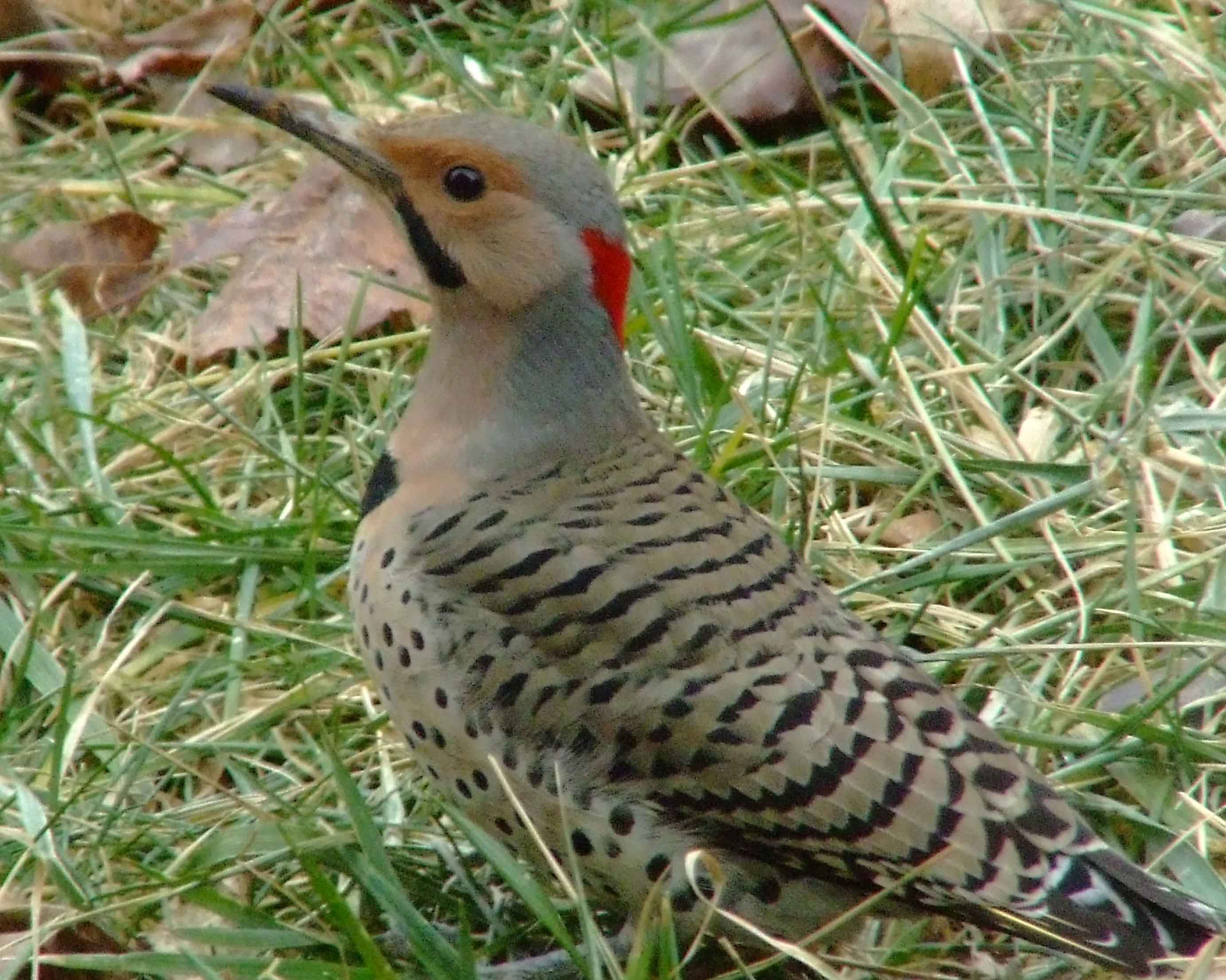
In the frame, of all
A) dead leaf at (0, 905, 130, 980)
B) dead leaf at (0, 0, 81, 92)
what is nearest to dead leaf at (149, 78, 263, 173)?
dead leaf at (0, 0, 81, 92)

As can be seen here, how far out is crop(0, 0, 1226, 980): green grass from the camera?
2.98 metres

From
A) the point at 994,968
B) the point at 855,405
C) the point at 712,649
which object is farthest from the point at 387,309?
the point at 994,968

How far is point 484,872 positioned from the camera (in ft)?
10.1

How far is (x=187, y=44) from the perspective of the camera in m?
5.13

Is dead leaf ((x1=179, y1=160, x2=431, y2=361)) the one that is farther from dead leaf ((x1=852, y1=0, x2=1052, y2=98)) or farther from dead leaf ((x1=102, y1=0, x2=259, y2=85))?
dead leaf ((x1=852, y1=0, x2=1052, y2=98))

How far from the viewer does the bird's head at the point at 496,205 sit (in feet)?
9.77

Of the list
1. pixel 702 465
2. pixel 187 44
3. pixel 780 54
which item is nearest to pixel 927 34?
pixel 780 54

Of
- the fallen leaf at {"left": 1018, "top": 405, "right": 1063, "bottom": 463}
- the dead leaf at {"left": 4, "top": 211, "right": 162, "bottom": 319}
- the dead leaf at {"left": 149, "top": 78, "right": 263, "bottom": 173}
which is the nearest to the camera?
the fallen leaf at {"left": 1018, "top": 405, "right": 1063, "bottom": 463}

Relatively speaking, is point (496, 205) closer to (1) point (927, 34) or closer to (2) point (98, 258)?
(2) point (98, 258)

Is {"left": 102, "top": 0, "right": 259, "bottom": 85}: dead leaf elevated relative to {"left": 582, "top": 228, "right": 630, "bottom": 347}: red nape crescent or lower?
lower

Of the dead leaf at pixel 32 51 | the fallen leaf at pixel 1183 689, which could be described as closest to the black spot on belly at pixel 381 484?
the fallen leaf at pixel 1183 689

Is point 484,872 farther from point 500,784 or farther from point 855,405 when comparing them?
point 855,405

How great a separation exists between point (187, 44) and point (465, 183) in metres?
2.42

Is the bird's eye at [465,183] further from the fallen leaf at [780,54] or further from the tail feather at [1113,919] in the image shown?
the fallen leaf at [780,54]
